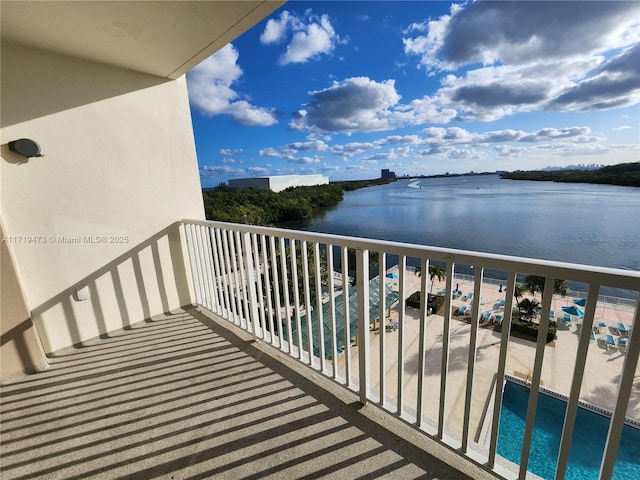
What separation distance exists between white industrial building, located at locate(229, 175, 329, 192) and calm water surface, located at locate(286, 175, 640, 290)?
540 centimetres

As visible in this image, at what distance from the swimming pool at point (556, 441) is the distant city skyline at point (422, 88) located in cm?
848

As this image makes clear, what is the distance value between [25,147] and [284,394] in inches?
101

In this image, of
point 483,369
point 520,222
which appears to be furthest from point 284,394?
point 520,222

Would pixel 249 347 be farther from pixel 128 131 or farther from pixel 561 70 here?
pixel 561 70

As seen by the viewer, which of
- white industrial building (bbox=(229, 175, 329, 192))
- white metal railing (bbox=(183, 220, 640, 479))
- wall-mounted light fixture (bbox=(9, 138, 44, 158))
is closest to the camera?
white metal railing (bbox=(183, 220, 640, 479))

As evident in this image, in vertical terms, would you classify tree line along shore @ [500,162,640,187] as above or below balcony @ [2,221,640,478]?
above

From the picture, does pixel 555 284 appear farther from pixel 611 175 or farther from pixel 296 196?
pixel 296 196

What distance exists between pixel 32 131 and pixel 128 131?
638mm

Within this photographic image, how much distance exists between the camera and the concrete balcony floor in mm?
1314

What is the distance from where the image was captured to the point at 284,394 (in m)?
1.75

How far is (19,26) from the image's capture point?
5.85ft

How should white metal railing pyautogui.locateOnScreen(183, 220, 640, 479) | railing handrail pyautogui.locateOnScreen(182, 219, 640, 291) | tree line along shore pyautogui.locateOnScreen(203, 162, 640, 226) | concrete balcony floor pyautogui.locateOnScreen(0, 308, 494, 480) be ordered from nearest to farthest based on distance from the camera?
railing handrail pyautogui.locateOnScreen(182, 219, 640, 291) < white metal railing pyautogui.locateOnScreen(183, 220, 640, 479) < concrete balcony floor pyautogui.locateOnScreen(0, 308, 494, 480) < tree line along shore pyautogui.locateOnScreen(203, 162, 640, 226)

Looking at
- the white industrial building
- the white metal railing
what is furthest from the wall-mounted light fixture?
the white industrial building

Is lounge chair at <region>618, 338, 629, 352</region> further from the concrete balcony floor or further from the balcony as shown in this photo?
the concrete balcony floor
